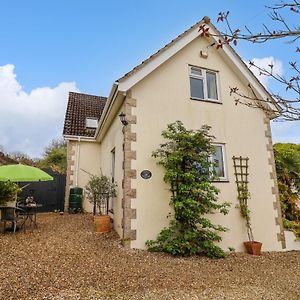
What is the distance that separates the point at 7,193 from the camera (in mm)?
8945

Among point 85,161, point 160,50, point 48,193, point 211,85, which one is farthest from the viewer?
point 48,193

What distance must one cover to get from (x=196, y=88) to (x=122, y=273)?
6.42m

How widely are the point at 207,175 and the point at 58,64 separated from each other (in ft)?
37.1

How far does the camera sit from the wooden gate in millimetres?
13234

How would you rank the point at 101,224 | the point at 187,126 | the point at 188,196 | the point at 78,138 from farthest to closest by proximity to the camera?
the point at 78,138 < the point at 187,126 < the point at 101,224 < the point at 188,196

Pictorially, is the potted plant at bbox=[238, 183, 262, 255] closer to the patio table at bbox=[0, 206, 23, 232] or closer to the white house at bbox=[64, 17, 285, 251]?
the white house at bbox=[64, 17, 285, 251]

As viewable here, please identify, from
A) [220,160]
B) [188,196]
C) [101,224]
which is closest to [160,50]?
[220,160]

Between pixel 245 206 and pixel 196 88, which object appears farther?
pixel 196 88

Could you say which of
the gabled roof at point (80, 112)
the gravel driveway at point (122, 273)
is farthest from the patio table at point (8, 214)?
the gabled roof at point (80, 112)

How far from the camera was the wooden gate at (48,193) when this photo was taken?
43.4ft

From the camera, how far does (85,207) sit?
497 inches

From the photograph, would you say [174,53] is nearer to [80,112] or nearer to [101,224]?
[101,224]

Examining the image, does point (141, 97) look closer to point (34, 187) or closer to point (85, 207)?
point (85, 207)

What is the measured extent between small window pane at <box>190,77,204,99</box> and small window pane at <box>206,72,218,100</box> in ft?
1.11
